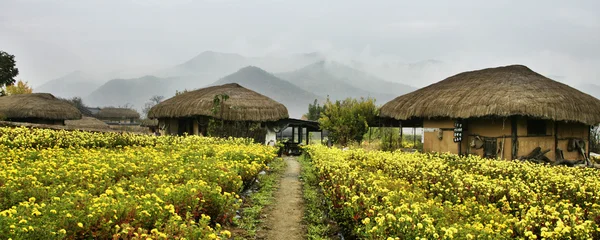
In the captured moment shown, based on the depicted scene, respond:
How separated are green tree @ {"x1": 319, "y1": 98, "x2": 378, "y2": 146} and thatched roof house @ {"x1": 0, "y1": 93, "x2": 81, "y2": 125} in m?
18.2

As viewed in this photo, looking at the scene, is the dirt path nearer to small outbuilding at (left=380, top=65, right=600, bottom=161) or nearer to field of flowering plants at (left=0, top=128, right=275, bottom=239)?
field of flowering plants at (left=0, top=128, right=275, bottom=239)

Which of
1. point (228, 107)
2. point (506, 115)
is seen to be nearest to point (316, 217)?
point (506, 115)

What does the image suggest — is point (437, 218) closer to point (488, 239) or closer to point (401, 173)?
point (488, 239)

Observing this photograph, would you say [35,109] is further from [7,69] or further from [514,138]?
[514,138]

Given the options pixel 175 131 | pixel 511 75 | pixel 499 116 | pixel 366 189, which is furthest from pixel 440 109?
pixel 175 131

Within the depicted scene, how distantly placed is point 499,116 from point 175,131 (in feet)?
56.7

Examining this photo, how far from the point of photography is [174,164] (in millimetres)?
7121

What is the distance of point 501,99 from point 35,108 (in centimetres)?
2664

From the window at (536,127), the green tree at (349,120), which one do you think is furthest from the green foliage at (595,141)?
the green tree at (349,120)

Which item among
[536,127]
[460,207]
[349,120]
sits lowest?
[460,207]

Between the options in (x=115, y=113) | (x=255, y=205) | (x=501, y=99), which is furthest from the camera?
(x=115, y=113)

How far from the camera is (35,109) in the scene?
88.2 ft

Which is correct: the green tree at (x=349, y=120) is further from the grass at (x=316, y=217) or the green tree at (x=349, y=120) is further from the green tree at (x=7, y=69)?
the green tree at (x=7, y=69)

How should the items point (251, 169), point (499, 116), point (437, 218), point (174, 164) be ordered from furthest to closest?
1. point (499, 116)
2. point (251, 169)
3. point (174, 164)
4. point (437, 218)
